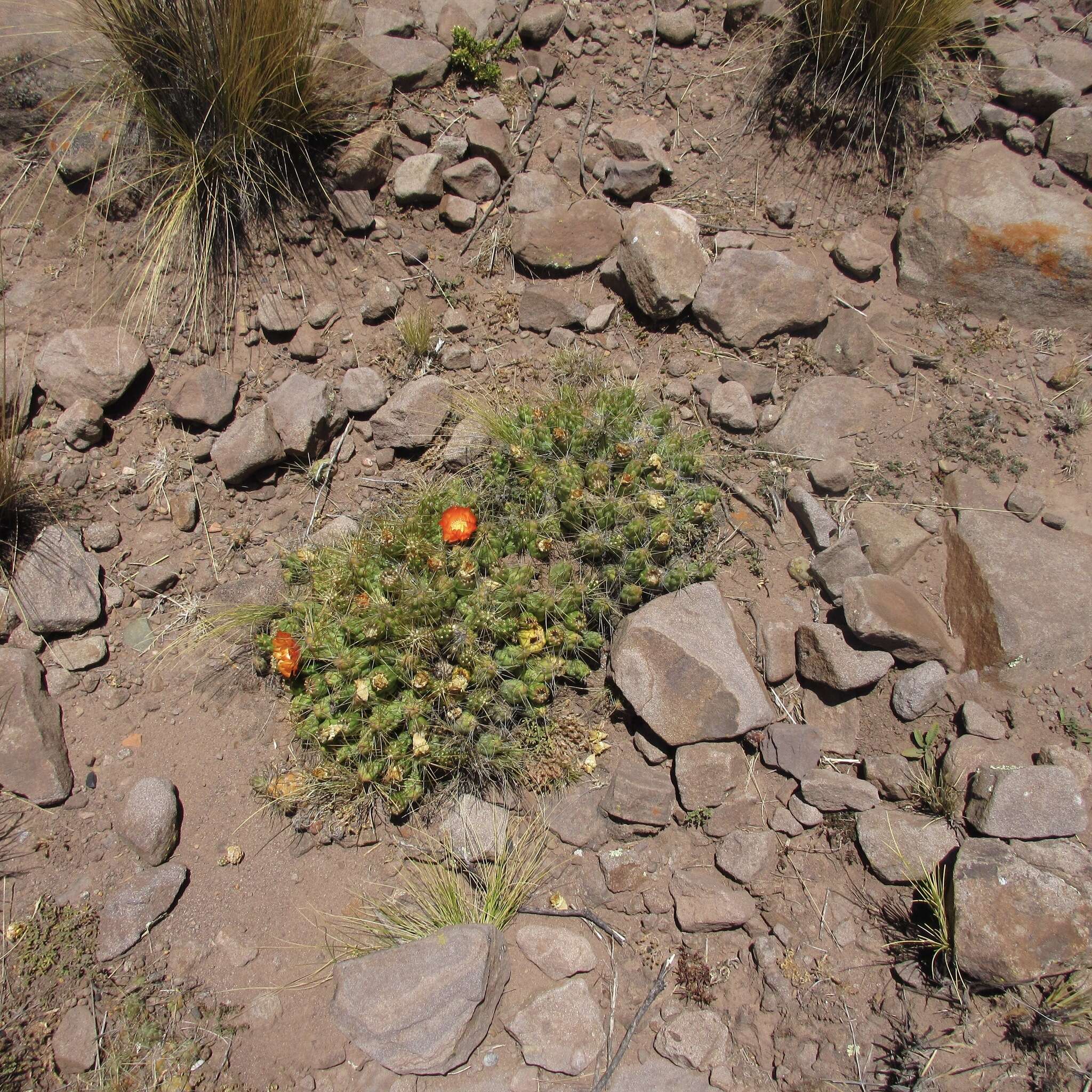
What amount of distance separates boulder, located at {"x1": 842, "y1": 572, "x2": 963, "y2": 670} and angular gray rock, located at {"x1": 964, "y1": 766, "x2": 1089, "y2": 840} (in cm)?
48

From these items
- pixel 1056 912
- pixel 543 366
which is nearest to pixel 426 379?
pixel 543 366

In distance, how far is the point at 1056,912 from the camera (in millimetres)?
2469

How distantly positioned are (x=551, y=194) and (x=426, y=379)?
1.30 meters

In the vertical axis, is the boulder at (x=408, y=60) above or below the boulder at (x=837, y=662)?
above

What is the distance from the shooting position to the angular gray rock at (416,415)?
3.62m

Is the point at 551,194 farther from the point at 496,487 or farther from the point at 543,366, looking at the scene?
the point at 496,487

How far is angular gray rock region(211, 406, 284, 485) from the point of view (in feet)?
11.5

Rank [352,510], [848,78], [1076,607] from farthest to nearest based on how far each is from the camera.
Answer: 1. [848,78]
2. [352,510]
3. [1076,607]

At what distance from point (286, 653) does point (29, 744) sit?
1118 millimetres

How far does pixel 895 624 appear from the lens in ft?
9.70

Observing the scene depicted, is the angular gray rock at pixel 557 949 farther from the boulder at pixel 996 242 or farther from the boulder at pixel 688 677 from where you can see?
the boulder at pixel 996 242

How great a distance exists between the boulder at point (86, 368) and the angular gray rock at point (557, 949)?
10.1 feet

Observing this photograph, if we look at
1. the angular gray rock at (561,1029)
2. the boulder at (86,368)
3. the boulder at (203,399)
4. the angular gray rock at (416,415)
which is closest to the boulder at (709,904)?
the angular gray rock at (561,1029)

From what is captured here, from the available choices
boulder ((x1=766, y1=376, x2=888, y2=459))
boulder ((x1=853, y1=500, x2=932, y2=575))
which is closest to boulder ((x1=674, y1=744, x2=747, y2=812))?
boulder ((x1=853, y1=500, x2=932, y2=575))
